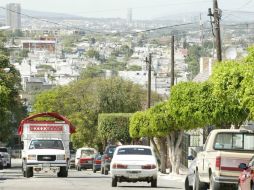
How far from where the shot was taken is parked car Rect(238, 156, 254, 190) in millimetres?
25828

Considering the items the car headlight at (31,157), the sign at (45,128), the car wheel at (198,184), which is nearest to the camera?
the car wheel at (198,184)

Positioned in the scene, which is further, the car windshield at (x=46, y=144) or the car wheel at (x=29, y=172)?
the car windshield at (x=46, y=144)

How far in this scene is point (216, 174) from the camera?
2923 cm

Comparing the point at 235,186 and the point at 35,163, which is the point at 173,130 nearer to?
the point at 35,163

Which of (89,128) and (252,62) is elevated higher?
(252,62)

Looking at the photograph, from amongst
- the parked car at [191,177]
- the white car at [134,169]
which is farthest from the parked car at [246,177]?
the white car at [134,169]

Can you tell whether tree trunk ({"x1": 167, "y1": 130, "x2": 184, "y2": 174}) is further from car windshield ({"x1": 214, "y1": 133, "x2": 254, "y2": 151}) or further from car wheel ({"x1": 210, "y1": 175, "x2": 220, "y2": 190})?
car wheel ({"x1": 210, "y1": 175, "x2": 220, "y2": 190})

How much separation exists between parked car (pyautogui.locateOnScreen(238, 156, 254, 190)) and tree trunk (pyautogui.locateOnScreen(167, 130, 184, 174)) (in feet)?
111

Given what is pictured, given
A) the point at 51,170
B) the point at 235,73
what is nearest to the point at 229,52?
the point at 51,170

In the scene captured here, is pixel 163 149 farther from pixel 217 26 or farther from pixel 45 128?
pixel 217 26

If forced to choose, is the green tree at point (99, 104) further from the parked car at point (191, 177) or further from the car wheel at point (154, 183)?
the parked car at point (191, 177)

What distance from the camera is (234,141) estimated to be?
31297 mm

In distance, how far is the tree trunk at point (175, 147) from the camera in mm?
61781

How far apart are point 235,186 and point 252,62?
6008mm
